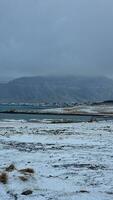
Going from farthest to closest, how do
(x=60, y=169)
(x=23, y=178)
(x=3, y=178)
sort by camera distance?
(x=60, y=169)
(x=23, y=178)
(x=3, y=178)

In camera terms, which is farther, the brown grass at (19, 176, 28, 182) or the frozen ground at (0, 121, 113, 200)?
the brown grass at (19, 176, 28, 182)

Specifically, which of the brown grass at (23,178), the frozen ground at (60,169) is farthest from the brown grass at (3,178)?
the brown grass at (23,178)

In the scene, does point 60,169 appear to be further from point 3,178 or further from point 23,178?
point 3,178

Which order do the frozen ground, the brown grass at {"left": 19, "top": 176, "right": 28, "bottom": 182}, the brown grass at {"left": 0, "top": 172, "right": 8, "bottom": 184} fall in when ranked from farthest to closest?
the brown grass at {"left": 19, "top": 176, "right": 28, "bottom": 182} < the brown grass at {"left": 0, "top": 172, "right": 8, "bottom": 184} < the frozen ground

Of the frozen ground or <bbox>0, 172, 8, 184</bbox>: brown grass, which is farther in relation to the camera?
<bbox>0, 172, 8, 184</bbox>: brown grass

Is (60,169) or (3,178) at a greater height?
(3,178)

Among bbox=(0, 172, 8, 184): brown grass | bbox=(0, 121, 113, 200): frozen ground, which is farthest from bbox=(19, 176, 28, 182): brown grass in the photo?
bbox=(0, 172, 8, 184): brown grass

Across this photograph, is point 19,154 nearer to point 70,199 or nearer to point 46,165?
point 46,165

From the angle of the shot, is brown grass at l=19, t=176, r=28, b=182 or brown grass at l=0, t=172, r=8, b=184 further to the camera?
brown grass at l=19, t=176, r=28, b=182

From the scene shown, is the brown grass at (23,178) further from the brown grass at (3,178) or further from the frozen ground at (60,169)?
the brown grass at (3,178)

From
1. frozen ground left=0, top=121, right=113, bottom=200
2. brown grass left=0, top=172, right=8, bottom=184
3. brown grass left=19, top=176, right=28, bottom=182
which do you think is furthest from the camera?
brown grass left=19, top=176, right=28, bottom=182

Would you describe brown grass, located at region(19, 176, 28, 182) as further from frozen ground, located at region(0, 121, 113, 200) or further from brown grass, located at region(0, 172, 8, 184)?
brown grass, located at region(0, 172, 8, 184)

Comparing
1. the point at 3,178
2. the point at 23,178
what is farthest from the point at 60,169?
the point at 3,178

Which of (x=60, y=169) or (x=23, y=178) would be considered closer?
(x=23, y=178)
